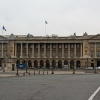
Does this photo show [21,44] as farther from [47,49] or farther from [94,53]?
[94,53]

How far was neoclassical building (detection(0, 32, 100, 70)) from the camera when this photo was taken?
17950 centimetres

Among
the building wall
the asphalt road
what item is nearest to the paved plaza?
the asphalt road

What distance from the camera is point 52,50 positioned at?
18550 cm

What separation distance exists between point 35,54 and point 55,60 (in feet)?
35.4

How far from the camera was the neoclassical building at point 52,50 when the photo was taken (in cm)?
17950

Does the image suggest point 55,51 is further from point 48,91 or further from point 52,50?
point 48,91

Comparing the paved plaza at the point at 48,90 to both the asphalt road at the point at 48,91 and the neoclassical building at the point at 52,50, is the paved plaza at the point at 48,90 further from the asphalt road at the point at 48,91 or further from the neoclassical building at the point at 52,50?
the neoclassical building at the point at 52,50

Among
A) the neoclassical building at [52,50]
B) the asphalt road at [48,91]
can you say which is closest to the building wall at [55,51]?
the neoclassical building at [52,50]

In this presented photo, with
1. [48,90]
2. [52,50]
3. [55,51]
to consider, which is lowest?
[48,90]

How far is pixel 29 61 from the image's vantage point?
605 feet

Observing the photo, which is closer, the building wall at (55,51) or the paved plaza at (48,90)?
the paved plaza at (48,90)

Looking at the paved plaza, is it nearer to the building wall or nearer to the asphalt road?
the asphalt road

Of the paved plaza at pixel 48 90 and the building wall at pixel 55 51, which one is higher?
the building wall at pixel 55 51

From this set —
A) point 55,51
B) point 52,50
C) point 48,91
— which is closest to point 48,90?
point 48,91
